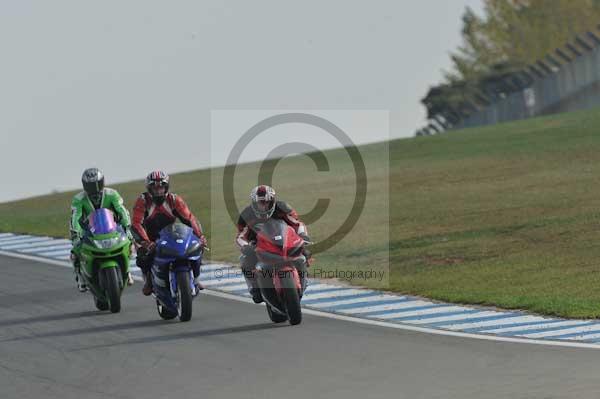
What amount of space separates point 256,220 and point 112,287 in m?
2.62

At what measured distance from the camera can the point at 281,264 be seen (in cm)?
1706

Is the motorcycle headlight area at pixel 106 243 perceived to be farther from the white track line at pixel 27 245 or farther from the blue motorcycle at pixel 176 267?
the white track line at pixel 27 245

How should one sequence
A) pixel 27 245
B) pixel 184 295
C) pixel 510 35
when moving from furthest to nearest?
1. pixel 510 35
2. pixel 27 245
3. pixel 184 295

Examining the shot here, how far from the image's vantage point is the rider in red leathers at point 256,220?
1728cm

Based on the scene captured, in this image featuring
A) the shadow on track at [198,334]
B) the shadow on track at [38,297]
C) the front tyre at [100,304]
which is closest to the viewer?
the shadow on track at [198,334]

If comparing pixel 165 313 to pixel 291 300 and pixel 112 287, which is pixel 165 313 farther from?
pixel 291 300

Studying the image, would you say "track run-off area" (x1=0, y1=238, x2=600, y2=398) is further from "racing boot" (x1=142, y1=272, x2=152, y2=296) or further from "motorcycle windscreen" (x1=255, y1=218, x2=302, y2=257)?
"motorcycle windscreen" (x1=255, y1=218, x2=302, y2=257)

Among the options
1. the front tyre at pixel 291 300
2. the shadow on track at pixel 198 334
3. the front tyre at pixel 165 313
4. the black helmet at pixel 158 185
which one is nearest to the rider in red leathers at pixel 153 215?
the black helmet at pixel 158 185

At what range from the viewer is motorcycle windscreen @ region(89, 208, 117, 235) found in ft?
62.3

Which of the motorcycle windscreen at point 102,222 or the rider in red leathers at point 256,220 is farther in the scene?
the motorcycle windscreen at point 102,222

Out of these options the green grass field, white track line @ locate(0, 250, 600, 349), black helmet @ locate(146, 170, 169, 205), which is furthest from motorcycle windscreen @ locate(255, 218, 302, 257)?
the green grass field

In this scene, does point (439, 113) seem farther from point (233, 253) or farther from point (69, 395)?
point (69, 395)

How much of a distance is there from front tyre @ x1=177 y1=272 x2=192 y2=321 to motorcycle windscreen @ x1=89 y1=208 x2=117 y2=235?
63.0 inches

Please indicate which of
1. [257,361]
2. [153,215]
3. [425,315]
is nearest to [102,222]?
[153,215]
